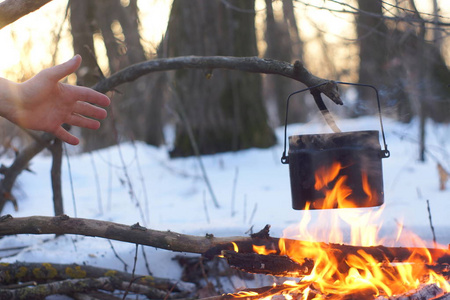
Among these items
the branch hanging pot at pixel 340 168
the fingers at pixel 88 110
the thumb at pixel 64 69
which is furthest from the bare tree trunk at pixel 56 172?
the branch hanging pot at pixel 340 168

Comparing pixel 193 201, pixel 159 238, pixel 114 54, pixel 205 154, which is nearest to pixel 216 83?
pixel 205 154

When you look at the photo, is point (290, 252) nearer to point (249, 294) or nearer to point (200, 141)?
point (249, 294)

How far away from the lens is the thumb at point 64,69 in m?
1.98

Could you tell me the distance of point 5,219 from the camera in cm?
230

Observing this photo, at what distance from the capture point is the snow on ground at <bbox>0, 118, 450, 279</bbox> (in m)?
3.12

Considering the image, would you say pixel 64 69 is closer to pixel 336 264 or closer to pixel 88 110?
pixel 88 110

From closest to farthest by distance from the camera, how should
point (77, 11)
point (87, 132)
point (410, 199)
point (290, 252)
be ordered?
point (290, 252), point (410, 199), point (77, 11), point (87, 132)

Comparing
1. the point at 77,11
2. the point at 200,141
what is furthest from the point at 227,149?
the point at 77,11

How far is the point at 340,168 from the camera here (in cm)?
211

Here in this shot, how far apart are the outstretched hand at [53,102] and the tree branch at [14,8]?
1.60 ft

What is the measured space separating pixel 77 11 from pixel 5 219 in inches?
323

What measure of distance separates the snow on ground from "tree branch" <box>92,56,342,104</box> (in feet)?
0.86

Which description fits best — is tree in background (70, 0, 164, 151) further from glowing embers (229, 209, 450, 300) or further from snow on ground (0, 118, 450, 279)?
glowing embers (229, 209, 450, 300)

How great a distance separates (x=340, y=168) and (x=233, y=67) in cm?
94
